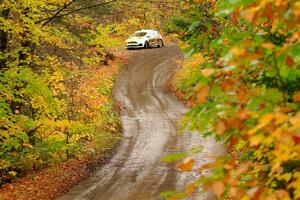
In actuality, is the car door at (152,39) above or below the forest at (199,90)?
above

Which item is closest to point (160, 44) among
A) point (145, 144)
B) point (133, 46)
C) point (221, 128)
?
point (133, 46)

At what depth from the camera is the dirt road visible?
1388 centimetres

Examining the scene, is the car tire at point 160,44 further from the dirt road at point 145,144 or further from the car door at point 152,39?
the dirt road at point 145,144

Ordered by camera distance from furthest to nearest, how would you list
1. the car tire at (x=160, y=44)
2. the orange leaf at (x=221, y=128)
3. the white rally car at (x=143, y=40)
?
the car tire at (x=160, y=44) → the white rally car at (x=143, y=40) → the orange leaf at (x=221, y=128)

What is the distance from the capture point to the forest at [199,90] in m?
3.35

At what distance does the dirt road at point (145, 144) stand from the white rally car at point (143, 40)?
4158mm

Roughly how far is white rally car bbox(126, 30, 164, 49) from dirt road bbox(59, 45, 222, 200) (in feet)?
13.6

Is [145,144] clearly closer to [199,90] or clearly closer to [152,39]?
[199,90]

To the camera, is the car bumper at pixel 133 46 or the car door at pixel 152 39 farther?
the car door at pixel 152 39

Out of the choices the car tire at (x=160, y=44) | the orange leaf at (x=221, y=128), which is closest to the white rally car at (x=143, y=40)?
the car tire at (x=160, y=44)

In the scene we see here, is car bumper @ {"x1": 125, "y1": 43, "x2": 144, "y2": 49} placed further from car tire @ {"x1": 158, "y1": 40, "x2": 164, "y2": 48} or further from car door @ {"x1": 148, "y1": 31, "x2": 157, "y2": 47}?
car tire @ {"x1": 158, "y1": 40, "x2": 164, "y2": 48}

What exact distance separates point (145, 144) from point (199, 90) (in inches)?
640

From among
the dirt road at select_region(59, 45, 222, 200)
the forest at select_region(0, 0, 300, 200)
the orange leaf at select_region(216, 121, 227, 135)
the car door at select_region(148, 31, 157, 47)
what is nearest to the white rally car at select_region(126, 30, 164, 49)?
the car door at select_region(148, 31, 157, 47)

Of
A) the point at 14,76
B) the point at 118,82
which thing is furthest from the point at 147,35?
the point at 14,76
